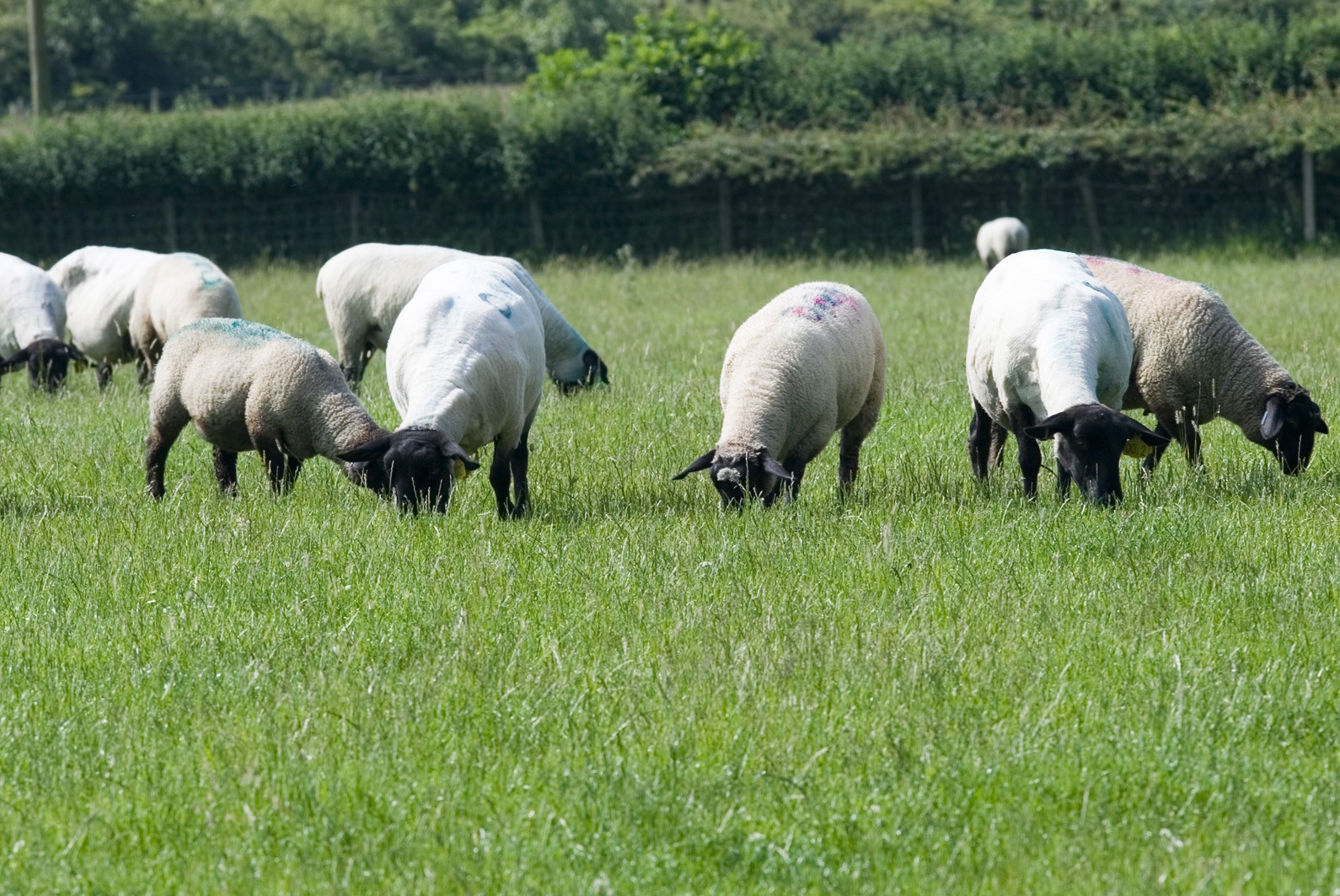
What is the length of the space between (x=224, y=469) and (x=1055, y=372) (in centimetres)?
472

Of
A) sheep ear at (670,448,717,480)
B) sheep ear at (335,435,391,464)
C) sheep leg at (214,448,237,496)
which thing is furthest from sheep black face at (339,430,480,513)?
sheep leg at (214,448,237,496)

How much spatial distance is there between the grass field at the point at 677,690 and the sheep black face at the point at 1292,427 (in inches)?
8.0

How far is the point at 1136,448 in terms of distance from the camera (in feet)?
26.5

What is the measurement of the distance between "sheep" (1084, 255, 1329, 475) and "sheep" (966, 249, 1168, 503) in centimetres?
51

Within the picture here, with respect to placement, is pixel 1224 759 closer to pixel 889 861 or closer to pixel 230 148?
pixel 889 861

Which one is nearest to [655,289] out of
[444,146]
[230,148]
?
[444,146]

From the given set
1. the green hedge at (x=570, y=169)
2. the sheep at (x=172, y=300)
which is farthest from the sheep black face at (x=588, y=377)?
the green hedge at (x=570, y=169)

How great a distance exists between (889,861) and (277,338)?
6.12m

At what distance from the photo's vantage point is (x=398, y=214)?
32.8 meters

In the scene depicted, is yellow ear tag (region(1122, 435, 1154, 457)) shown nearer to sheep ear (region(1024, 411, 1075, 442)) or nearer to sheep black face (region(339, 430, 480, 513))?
sheep ear (region(1024, 411, 1075, 442))

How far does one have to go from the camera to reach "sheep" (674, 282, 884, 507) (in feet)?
25.6

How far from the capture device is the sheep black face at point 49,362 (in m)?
14.0

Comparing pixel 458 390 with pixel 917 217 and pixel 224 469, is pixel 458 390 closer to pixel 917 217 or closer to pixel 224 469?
pixel 224 469

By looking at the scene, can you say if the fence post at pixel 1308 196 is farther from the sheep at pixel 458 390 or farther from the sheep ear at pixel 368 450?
the sheep ear at pixel 368 450
